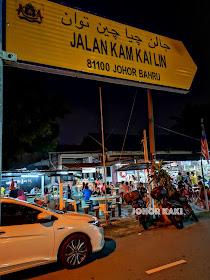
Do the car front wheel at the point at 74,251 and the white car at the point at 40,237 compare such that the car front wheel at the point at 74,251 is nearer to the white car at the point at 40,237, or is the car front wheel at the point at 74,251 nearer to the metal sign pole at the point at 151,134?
the white car at the point at 40,237

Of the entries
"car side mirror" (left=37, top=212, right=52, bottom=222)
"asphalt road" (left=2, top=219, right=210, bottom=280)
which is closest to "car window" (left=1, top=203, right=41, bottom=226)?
"car side mirror" (left=37, top=212, right=52, bottom=222)

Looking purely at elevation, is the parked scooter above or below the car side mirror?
below

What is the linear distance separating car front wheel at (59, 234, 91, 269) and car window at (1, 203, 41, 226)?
0.94 meters

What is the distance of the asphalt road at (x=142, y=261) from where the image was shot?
14.1 feet

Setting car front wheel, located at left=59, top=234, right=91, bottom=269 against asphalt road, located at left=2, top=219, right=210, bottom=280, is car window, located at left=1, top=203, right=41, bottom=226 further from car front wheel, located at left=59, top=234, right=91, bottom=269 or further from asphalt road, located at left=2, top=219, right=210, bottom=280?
asphalt road, located at left=2, top=219, right=210, bottom=280

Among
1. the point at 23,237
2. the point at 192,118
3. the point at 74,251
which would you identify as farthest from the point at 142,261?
the point at 192,118

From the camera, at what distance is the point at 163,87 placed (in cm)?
593

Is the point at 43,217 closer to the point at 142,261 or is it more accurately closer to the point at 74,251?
the point at 74,251

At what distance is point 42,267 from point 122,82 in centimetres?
494

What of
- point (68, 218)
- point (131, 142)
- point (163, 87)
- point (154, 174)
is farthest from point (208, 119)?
point (68, 218)

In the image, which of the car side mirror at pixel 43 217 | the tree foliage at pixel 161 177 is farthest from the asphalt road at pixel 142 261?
the tree foliage at pixel 161 177

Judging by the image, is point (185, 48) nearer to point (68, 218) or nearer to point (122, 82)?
point (122, 82)

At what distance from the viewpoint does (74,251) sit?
4914 millimetres

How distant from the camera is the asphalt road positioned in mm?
4285
